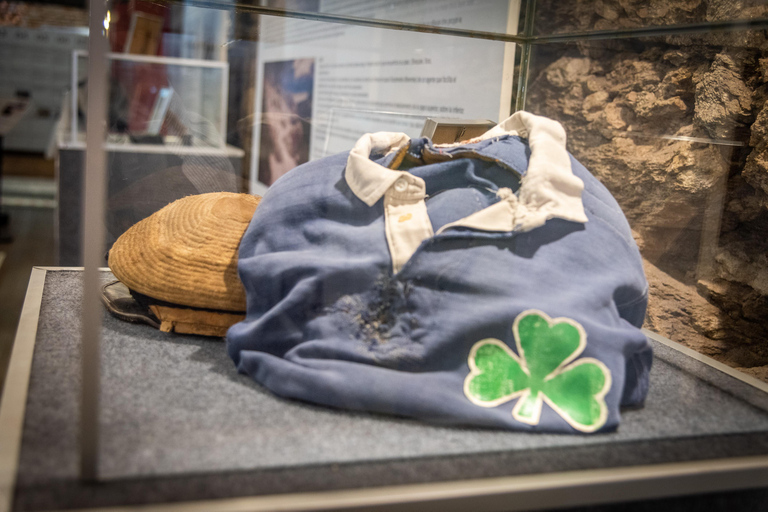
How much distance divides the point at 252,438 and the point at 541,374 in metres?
0.33

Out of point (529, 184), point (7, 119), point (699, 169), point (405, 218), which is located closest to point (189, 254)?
point (405, 218)

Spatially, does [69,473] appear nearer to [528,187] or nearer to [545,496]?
[545,496]

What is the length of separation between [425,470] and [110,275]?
2.05 ft

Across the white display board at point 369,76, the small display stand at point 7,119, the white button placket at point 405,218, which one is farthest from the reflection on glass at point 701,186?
the small display stand at point 7,119

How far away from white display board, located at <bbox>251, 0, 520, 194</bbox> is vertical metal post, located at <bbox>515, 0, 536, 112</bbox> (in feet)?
0.08

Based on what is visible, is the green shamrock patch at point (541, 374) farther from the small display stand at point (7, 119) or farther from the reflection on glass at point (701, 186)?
the small display stand at point (7, 119)

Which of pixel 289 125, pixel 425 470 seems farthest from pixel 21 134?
pixel 425 470

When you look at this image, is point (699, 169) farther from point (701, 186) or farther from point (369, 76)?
point (369, 76)

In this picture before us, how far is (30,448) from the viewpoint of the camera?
582 mm

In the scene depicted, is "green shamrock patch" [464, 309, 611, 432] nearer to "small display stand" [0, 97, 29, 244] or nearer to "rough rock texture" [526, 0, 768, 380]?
"rough rock texture" [526, 0, 768, 380]

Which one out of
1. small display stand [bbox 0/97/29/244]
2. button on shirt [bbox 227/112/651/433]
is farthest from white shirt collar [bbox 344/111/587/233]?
small display stand [bbox 0/97/29/244]

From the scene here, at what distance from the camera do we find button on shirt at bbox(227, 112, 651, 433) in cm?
70

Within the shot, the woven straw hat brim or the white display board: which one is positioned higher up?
the white display board

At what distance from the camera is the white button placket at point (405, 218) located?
0.76m
